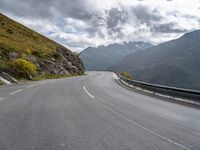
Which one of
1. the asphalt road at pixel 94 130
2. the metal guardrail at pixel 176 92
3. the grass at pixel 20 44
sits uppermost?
the grass at pixel 20 44

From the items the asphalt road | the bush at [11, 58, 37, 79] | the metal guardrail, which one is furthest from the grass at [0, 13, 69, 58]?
the asphalt road

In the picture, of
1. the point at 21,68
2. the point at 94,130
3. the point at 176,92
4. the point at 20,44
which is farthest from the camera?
the point at 20,44

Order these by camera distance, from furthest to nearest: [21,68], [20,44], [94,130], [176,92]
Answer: [20,44] < [21,68] < [176,92] < [94,130]

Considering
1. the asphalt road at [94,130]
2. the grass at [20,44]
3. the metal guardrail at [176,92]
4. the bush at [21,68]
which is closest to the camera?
the asphalt road at [94,130]

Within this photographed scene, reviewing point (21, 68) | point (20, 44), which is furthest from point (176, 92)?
point (20, 44)

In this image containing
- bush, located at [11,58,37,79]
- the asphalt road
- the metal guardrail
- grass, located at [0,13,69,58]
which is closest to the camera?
the asphalt road

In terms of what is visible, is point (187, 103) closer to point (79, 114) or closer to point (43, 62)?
point (79, 114)

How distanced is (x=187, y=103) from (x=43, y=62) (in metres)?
36.5

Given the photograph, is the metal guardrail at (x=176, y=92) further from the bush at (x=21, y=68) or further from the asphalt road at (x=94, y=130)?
the bush at (x=21, y=68)

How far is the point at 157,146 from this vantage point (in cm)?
575

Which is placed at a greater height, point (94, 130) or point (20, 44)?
point (20, 44)

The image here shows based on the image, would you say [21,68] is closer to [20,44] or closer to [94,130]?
[20,44]

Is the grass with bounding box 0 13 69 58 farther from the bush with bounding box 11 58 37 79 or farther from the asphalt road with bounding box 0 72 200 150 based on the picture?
the asphalt road with bounding box 0 72 200 150

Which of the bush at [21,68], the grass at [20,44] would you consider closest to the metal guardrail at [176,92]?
the bush at [21,68]
